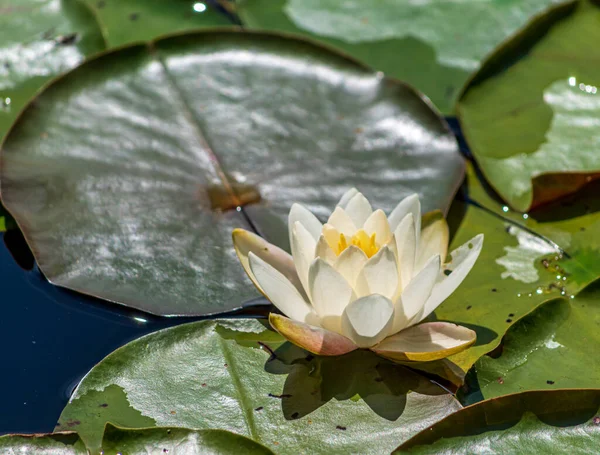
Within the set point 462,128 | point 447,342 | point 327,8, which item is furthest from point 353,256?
point 327,8

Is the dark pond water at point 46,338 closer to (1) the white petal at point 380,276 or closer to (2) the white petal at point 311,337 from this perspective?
(2) the white petal at point 311,337

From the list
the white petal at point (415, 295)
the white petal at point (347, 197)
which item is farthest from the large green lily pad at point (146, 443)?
the white petal at point (347, 197)

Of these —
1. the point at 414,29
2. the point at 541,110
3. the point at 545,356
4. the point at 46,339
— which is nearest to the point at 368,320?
the point at 545,356

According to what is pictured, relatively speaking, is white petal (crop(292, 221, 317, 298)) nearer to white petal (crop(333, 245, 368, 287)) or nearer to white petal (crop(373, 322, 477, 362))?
white petal (crop(333, 245, 368, 287))

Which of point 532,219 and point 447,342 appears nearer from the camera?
point 447,342

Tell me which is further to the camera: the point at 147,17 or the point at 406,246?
the point at 147,17

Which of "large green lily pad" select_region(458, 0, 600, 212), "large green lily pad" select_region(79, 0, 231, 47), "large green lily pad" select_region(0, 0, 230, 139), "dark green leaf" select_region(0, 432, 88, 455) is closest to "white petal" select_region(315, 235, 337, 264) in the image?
"dark green leaf" select_region(0, 432, 88, 455)

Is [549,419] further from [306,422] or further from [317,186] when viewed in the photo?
[317,186]

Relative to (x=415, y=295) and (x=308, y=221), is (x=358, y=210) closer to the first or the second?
(x=308, y=221)
